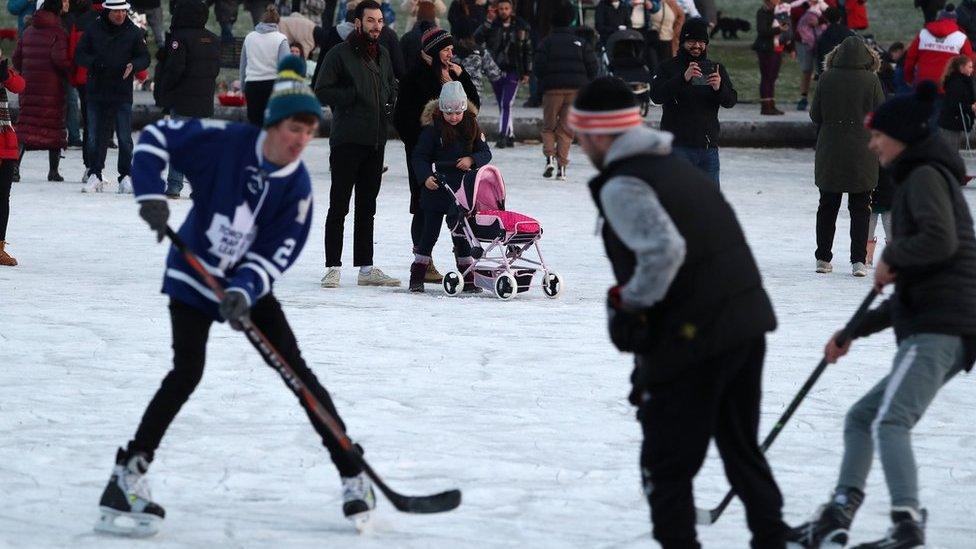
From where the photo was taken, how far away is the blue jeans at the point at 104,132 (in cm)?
1419

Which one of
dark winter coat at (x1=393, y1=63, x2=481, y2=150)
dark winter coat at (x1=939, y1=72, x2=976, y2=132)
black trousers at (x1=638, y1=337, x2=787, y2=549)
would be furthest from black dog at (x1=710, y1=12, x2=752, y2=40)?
black trousers at (x1=638, y1=337, x2=787, y2=549)

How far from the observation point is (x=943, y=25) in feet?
55.8

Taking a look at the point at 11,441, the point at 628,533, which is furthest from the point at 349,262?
the point at 628,533

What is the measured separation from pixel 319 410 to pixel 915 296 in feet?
5.62

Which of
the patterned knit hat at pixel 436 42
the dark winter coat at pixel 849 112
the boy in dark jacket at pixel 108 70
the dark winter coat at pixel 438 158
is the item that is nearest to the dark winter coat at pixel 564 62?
the boy in dark jacket at pixel 108 70

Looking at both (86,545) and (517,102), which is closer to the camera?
(86,545)

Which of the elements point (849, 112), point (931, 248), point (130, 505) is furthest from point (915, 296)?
point (849, 112)

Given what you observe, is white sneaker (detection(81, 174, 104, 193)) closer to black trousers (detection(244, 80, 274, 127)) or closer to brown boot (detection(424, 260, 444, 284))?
black trousers (detection(244, 80, 274, 127))

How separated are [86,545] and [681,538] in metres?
1.74

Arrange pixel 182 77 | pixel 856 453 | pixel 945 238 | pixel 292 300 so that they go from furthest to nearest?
pixel 182 77
pixel 292 300
pixel 856 453
pixel 945 238

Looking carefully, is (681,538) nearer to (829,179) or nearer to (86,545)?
(86,545)

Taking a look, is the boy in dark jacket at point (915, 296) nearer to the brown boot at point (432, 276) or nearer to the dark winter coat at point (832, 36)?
the brown boot at point (432, 276)

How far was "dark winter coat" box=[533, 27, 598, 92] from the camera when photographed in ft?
51.3

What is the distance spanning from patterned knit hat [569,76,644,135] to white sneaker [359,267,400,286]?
19.2ft
